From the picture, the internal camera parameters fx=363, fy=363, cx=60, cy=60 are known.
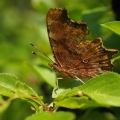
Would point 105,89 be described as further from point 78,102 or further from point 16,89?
point 16,89

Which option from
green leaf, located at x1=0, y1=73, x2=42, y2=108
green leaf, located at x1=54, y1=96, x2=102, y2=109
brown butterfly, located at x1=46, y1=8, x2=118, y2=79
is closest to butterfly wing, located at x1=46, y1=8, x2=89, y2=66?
brown butterfly, located at x1=46, y1=8, x2=118, y2=79

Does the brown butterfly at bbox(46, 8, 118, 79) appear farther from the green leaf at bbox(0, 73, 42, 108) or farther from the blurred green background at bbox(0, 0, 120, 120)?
the green leaf at bbox(0, 73, 42, 108)

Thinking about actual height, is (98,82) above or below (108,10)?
below

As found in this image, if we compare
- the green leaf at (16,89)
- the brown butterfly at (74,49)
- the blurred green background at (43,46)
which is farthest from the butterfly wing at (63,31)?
the green leaf at (16,89)

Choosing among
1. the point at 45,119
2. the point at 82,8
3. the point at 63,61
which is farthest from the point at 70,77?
the point at 82,8

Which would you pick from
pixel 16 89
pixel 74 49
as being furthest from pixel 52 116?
pixel 74 49

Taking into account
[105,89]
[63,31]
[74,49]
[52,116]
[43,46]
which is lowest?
[52,116]

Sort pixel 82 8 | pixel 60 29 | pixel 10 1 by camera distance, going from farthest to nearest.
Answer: pixel 10 1
pixel 82 8
pixel 60 29

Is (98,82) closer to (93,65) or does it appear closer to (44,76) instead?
(93,65)
